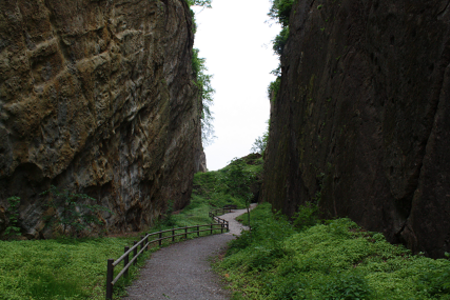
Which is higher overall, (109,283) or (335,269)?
(335,269)

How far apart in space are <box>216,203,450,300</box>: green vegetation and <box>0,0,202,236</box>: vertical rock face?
8020 millimetres

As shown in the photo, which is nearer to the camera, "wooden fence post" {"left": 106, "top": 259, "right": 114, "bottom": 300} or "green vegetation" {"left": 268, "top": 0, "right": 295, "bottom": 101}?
"wooden fence post" {"left": 106, "top": 259, "right": 114, "bottom": 300}

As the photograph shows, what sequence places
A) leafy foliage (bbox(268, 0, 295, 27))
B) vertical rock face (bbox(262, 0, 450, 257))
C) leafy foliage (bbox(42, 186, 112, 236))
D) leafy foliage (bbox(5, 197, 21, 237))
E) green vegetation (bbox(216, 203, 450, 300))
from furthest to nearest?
leafy foliage (bbox(268, 0, 295, 27)) → leafy foliage (bbox(42, 186, 112, 236)) → leafy foliage (bbox(5, 197, 21, 237)) → vertical rock face (bbox(262, 0, 450, 257)) → green vegetation (bbox(216, 203, 450, 300))

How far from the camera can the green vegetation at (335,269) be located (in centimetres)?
514

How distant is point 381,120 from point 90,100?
12389 mm

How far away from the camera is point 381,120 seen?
366 inches

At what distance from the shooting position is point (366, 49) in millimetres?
10805

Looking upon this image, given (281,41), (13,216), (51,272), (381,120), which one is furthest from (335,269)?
(281,41)

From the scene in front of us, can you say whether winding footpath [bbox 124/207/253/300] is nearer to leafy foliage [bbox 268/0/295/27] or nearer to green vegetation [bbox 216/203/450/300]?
green vegetation [bbox 216/203/450/300]

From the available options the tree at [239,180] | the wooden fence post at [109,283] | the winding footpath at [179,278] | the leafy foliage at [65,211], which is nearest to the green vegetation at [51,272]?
the wooden fence post at [109,283]

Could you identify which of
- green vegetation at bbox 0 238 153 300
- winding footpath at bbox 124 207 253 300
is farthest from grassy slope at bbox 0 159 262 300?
winding footpath at bbox 124 207 253 300

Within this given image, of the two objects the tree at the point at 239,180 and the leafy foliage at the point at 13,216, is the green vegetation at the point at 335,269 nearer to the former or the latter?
the leafy foliage at the point at 13,216

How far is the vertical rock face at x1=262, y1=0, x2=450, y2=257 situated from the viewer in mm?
6531

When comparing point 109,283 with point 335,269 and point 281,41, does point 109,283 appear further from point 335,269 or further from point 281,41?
point 281,41
